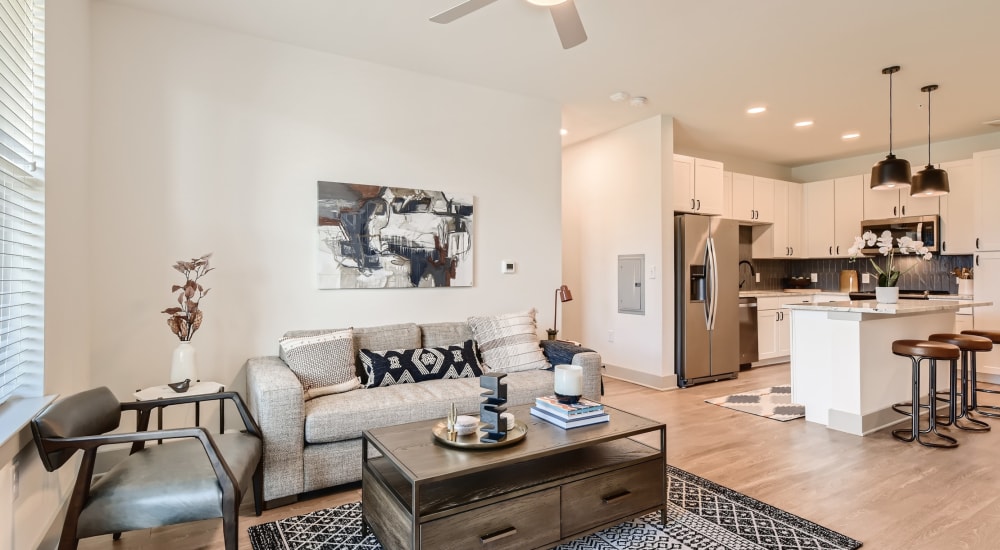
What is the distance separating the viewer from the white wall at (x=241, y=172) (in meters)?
2.94

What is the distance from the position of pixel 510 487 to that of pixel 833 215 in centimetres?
665

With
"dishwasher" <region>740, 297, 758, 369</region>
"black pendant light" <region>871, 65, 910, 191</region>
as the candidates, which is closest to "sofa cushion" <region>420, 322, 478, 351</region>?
"black pendant light" <region>871, 65, 910, 191</region>

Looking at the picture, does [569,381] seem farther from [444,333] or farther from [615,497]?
[444,333]

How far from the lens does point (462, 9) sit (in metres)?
2.37

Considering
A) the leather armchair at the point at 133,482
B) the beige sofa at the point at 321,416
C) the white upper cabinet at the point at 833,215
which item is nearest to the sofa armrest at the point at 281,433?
the beige sofa at the point at 321,416

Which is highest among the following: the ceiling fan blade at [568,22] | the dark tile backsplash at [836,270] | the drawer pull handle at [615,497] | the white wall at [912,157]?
the white wall at [912,157]

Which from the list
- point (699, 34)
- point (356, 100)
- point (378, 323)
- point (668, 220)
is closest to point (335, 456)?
point (378, 323)

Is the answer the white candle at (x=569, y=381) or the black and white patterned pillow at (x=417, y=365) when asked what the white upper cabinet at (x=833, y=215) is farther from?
the white candle at (x=569, y=381)

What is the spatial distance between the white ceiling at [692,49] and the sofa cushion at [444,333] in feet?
6.43

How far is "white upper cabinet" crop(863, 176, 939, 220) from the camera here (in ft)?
19.3

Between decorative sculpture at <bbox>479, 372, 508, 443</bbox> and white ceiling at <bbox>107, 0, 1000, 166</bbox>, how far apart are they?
2162 millimetres

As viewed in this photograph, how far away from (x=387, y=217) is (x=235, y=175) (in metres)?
1.01

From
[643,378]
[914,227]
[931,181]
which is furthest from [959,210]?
[643,378]

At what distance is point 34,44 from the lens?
209cm
